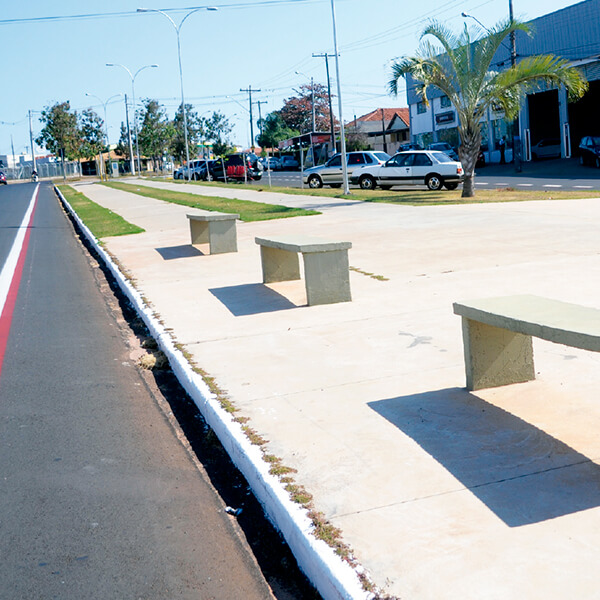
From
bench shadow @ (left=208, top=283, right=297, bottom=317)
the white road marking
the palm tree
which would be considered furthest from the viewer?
the palm tree

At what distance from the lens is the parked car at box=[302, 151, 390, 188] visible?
3566 centimetres

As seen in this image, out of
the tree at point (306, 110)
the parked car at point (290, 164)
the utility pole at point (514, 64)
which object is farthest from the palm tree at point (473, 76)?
the tree at point (306, 110)

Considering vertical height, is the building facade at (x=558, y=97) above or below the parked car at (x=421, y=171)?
above

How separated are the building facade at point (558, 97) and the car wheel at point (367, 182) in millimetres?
11338

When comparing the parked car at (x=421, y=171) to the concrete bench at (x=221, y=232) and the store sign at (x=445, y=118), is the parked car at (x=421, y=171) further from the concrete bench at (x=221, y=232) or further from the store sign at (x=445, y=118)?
the store sign at (x=445, y=118)

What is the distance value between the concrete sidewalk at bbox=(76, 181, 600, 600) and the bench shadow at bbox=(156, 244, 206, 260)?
2378mm

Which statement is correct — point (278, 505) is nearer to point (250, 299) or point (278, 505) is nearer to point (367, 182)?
point (250, 299)

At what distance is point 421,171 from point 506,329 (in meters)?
25.9

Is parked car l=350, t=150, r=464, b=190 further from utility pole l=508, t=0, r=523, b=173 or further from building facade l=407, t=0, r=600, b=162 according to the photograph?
building facade l=407, t=0, r=600, b=162

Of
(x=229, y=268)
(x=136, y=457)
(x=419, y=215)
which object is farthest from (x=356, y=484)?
(x=419, y=215)

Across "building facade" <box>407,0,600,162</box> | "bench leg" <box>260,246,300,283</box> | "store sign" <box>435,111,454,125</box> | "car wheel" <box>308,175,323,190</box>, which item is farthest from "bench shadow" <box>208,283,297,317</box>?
"store sign" <box>435,111,454,125</box>

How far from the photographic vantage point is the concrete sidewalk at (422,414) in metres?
3.51

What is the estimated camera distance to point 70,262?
16.3 meters

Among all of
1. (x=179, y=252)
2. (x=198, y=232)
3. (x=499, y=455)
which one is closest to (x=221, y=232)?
(x=179, y=252)
